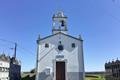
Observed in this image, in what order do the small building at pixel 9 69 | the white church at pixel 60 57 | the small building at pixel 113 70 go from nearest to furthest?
the white church at pixel 60 57
the small building at pixel 9 69
the small building at pixel 113 70

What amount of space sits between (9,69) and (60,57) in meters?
9.52

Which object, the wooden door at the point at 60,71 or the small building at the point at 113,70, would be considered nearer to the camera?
the wooden door at the point at 60,71

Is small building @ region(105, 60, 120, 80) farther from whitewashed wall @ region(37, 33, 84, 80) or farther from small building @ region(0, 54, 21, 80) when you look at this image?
small building @ region(0, 54, 21, 80)

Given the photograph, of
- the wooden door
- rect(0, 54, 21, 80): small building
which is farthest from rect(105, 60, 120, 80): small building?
rect(0, 54, 21, 80): small building

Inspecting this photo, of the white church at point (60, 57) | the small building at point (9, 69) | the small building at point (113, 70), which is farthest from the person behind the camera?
the small building at point (113, 70)

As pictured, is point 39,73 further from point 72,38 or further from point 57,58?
point 72,38

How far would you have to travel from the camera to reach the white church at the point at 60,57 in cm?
2148

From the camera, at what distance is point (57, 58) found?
72.5 feet

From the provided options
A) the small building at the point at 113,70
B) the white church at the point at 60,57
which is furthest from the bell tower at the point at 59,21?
the small building at the point at 113,70

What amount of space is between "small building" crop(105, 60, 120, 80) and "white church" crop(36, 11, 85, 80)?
17861mm

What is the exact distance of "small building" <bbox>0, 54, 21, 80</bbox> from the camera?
25428 millimetres

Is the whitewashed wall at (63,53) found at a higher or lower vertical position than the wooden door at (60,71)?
higher

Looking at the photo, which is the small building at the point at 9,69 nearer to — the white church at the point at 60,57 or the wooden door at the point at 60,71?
the white church at the point at 60,57

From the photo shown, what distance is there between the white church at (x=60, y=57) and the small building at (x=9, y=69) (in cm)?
652
